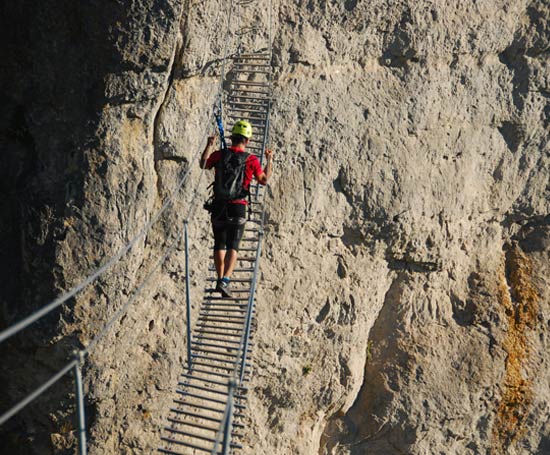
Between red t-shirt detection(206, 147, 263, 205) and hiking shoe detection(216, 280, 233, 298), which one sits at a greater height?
red t-shirt detection(206, 147, 263, 205)

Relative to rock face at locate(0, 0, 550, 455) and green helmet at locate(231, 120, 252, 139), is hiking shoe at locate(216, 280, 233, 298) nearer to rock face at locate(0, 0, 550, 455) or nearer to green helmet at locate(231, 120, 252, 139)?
rock face at locate(0, 0, 550, 455)

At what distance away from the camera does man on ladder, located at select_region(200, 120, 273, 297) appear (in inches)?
277

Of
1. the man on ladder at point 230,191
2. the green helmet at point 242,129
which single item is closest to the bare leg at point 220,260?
the man on ladder at point 230,191

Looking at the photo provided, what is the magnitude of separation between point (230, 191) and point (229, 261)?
748 mm

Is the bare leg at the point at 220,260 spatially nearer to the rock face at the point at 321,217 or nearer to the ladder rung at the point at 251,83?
the rock face at the point at 321,217

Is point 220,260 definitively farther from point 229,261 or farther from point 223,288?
point 223,288

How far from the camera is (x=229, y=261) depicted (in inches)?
288

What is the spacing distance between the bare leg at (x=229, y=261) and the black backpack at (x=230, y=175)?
1.85 ft

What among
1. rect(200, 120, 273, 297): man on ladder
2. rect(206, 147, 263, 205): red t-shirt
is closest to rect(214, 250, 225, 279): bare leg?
rect(200, 120, 273, 297): man on ladder

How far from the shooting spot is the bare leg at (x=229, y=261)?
287 inches

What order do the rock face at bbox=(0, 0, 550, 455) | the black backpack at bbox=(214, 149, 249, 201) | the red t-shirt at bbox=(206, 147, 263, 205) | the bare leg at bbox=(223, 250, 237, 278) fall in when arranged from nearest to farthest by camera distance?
the black backpack at bbox=(214, 149, 249, 201)
the red t-shirt at bbox=(206, 147, 263, 205)
the bare leg at bbox=(223, 250, 237, 278)
the rock face at bbox=(0, 0, 550, 455)

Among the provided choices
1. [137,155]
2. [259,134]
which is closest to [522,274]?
[259,134]

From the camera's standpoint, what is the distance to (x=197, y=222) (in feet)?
29.3

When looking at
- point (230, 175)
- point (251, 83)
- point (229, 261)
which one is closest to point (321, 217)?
point (251, 83)
